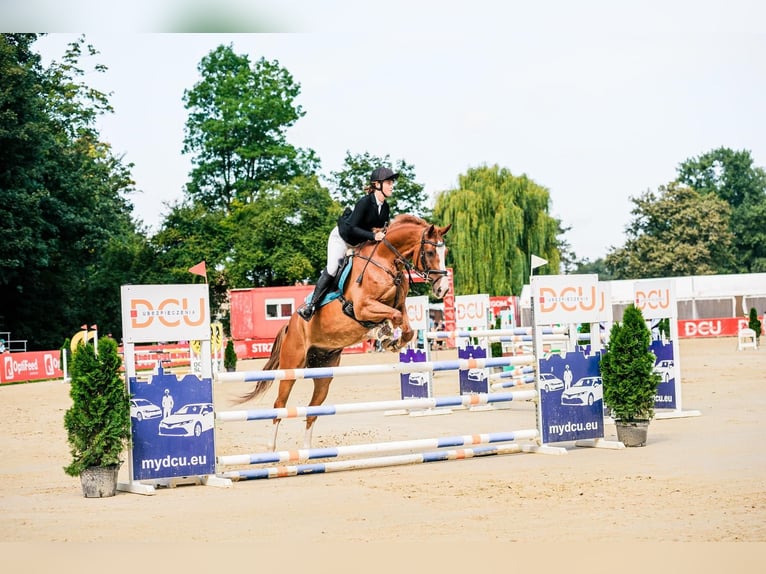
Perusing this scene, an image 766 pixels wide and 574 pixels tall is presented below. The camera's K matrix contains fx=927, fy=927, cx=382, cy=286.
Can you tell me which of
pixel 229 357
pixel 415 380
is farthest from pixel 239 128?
pixel 415 380

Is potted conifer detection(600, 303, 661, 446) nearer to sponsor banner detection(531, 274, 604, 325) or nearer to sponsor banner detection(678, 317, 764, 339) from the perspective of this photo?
sponsor banner detection(531, 274, 604, 325)

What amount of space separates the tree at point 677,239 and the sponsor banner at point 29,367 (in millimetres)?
37004

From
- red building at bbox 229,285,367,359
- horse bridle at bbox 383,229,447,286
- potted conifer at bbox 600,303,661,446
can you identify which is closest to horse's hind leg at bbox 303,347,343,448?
horse bridle at bbox 383,229,447,286

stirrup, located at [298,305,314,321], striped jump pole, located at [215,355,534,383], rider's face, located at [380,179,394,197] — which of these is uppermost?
rider's face, located at [380,179,394,197]

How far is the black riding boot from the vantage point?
759cm

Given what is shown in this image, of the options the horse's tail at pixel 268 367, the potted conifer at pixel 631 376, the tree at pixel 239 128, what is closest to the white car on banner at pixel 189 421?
the horse's tail at pixel 268 367

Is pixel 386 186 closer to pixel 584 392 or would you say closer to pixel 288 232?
pixel 584 392

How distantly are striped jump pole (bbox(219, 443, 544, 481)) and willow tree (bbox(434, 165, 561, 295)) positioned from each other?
27947 millimetres

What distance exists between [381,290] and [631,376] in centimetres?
233

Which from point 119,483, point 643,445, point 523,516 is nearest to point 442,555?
point 523,516

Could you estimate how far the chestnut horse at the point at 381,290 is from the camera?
7.13 metres

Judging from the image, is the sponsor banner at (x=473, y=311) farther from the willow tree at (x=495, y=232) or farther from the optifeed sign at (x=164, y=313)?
the willow tree at (x=495, y=232)

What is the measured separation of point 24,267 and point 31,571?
26157 mm

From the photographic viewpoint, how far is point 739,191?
Answer: 63125 mm
